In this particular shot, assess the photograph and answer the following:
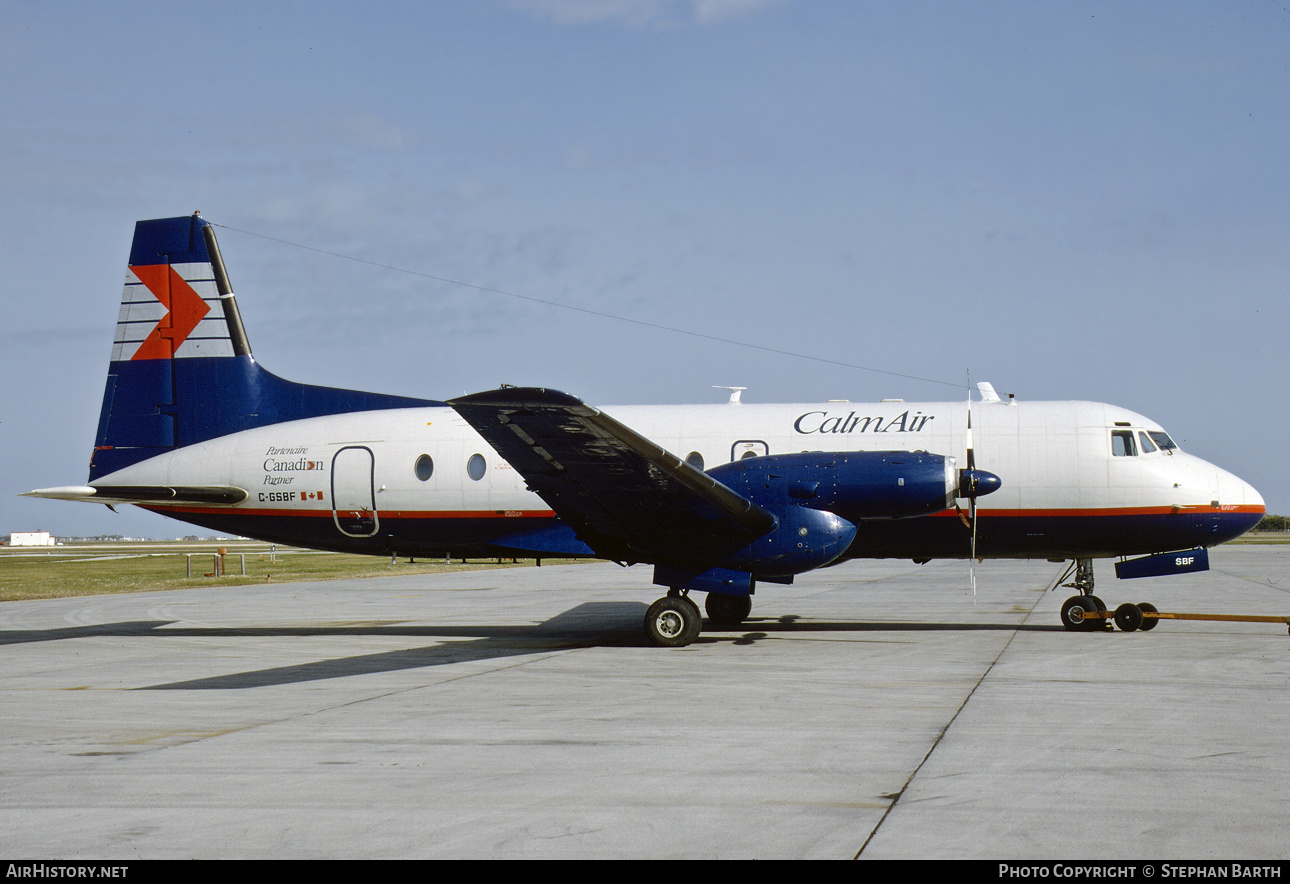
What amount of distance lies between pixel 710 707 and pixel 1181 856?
5.34 meters

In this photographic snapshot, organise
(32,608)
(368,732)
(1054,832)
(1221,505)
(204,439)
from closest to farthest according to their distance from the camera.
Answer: (1054,832)
(368,732)
(1221,505)
(204,439)
(32,608)

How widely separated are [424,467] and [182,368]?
17.3 ft

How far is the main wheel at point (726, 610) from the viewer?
18.3m

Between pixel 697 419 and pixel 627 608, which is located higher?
pixel 697 419

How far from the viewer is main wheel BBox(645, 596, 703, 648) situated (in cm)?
1531

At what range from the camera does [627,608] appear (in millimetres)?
22281

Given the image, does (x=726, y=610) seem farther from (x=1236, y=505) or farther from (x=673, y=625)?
(x=1236, y=505)

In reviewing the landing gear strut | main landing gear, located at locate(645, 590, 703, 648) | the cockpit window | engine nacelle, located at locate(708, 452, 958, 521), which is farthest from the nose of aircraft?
main landing gear, located at locate(645, 590, 703, 648)

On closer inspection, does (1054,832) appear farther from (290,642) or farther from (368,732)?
(290,642)

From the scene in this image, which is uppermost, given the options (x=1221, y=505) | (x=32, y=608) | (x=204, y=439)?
(x=204, y=439)

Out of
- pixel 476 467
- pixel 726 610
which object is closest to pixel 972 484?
pixel 726 610

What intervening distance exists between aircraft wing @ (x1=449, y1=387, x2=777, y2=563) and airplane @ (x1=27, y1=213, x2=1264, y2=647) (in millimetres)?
38

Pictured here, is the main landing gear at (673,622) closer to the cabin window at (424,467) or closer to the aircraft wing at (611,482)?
the aircraft wing at (611,482)

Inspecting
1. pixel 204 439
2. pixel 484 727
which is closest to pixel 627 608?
pixel 204 439
